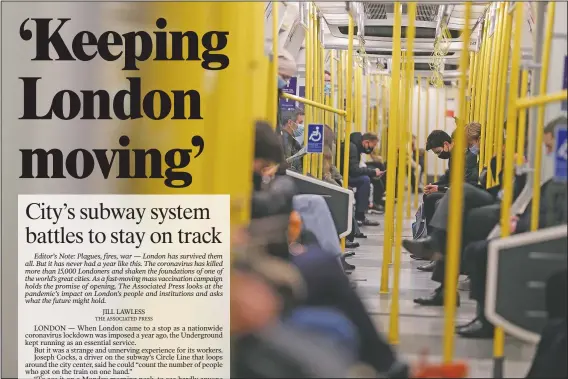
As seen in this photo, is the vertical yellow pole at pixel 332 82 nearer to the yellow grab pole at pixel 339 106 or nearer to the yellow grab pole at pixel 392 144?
the yellow grab pole at pixel 339 106

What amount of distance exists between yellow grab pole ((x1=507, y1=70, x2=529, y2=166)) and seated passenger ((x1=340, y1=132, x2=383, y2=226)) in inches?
12.0

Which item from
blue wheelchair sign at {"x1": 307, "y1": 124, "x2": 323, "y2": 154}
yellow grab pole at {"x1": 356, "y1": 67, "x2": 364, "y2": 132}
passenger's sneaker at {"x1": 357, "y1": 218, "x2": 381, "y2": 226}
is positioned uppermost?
yellow grab pole at {"x1": 356, "y1": 67, "x2": 364, "y2": 132}

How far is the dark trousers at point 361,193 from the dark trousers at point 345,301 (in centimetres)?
15

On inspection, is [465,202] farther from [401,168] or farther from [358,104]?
[358,104]

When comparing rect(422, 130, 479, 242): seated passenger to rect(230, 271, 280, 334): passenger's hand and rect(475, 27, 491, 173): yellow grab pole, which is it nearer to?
rect(475, 27, 491, 173): yellow grab pole

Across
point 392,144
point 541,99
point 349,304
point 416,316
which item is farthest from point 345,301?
point 541,99

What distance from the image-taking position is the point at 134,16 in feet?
5.08

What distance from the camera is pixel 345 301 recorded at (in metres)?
1.50

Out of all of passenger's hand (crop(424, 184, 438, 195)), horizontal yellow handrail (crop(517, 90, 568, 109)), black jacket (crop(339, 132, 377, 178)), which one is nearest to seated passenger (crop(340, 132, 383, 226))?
black jacket (crop(339, 132, 377, 178))

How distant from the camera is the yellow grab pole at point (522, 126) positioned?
57.5 inches

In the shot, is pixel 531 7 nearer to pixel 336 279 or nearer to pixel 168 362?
pixel 336 279

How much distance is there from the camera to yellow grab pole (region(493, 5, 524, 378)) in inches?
57.6

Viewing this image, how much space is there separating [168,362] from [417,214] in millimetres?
659

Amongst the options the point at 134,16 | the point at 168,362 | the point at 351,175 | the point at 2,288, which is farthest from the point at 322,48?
the point at 2,288
